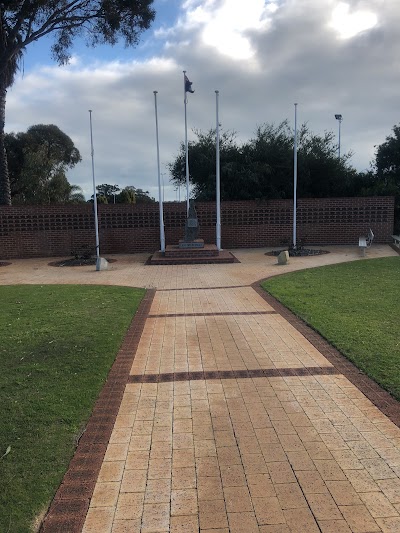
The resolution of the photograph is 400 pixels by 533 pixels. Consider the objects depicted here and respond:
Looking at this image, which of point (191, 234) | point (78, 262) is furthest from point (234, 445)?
point (191, 234)

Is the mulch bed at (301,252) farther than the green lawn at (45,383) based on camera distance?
Yes

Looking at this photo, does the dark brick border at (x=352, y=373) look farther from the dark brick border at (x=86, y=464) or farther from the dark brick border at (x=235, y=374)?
the dark brick border at (x=86, y=464)

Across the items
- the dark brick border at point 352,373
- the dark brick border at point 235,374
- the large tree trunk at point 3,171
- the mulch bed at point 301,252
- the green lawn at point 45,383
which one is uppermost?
the large tree trunk at point 3,171

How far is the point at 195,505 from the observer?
98.4 inches

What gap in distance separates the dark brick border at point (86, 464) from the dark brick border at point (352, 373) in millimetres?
2364

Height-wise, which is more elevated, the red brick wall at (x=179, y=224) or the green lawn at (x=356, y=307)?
the red brick wall at (x=179, y=224)

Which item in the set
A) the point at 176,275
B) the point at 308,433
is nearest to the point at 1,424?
the point at 308,433

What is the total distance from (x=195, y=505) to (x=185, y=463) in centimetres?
44

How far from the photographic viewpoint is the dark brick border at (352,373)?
3.69m

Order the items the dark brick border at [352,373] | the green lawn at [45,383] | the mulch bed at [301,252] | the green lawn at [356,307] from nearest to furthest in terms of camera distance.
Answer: the green lawn at [45,383] < the dark brick border at [352,373] < the green lawn at [356,307] < the mulch bed at [301,252]

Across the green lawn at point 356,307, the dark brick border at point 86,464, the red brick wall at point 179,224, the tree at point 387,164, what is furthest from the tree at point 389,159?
the dark brick border at point 86,464

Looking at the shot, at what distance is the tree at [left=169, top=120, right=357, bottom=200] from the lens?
2067 centimetres

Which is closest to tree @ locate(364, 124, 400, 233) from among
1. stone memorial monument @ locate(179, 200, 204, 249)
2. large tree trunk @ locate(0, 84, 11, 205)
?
stone memorial monument @ locate(179, 200, 204, 249)

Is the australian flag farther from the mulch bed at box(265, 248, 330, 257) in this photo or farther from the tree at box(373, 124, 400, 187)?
the tree at box(373, 124, 400, 187)
